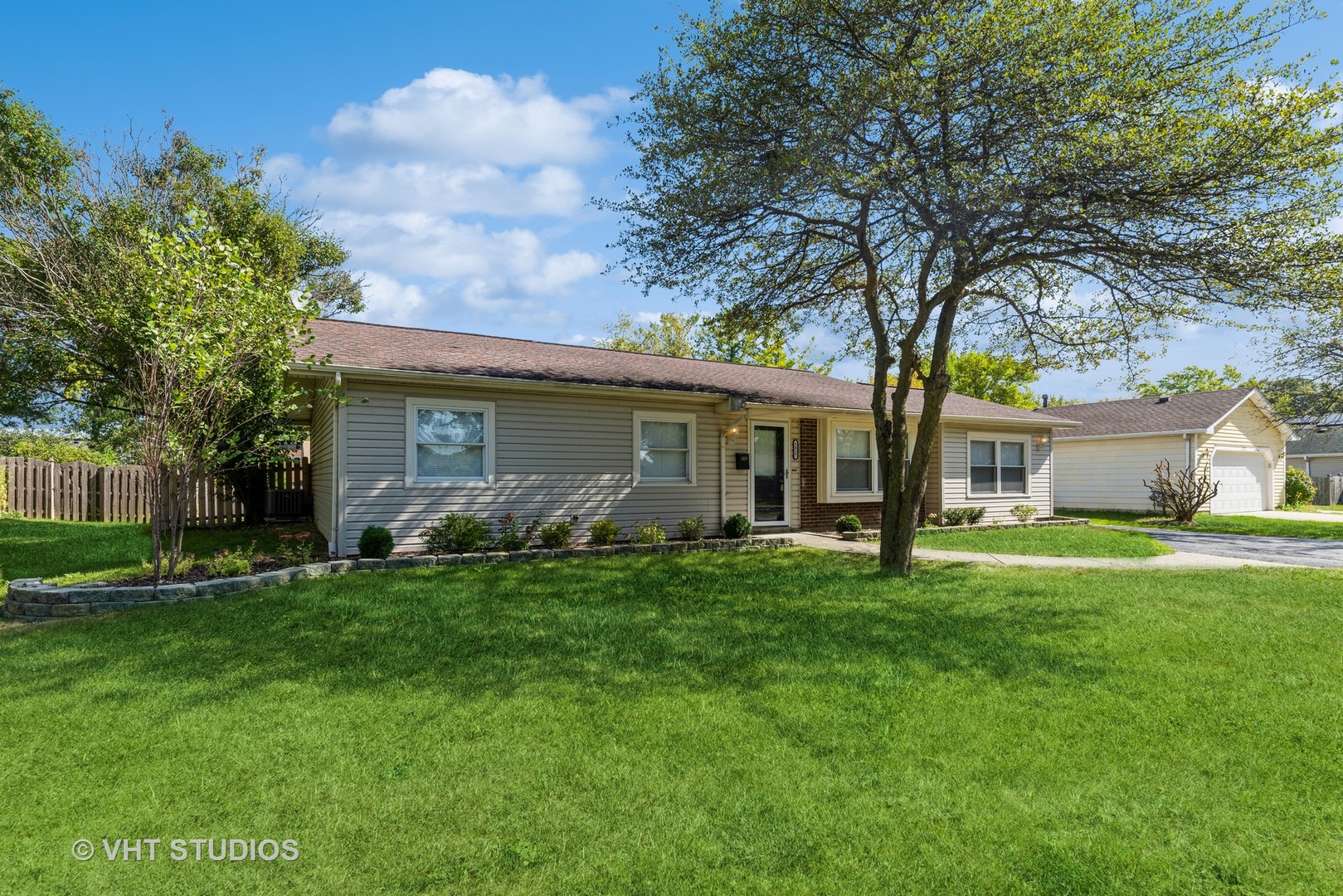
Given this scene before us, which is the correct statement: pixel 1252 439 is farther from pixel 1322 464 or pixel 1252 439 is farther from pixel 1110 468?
pixel 1322 464

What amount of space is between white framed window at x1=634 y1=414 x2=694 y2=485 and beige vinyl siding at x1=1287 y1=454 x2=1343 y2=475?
124ft

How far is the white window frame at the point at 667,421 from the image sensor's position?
1177 cm

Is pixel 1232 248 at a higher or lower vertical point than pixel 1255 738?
higher

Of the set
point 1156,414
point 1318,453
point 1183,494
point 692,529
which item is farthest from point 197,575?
point 1318,453

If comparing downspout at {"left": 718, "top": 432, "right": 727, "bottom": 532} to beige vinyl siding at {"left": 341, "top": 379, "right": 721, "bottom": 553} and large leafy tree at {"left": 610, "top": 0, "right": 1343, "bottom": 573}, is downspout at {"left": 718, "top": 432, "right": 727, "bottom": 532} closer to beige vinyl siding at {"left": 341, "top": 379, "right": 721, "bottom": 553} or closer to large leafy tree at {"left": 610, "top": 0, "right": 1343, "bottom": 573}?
beige vinyl siding at {"left": 341, "top": 379, "right": 721, "bottom": 553}

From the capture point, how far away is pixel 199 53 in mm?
11805

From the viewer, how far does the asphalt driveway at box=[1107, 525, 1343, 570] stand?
35.6 ft

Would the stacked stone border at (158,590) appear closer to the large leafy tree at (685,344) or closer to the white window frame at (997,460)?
the white window frame at (997,460)

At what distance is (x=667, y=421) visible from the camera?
40.0 ft

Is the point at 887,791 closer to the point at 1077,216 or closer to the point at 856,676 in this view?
the point at 856,676

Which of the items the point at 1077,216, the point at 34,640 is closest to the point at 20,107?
the point at 34,640

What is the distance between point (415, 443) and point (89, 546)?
5.78 metres

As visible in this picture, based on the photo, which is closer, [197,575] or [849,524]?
[197,575]

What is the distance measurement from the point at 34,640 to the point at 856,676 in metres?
6.62
